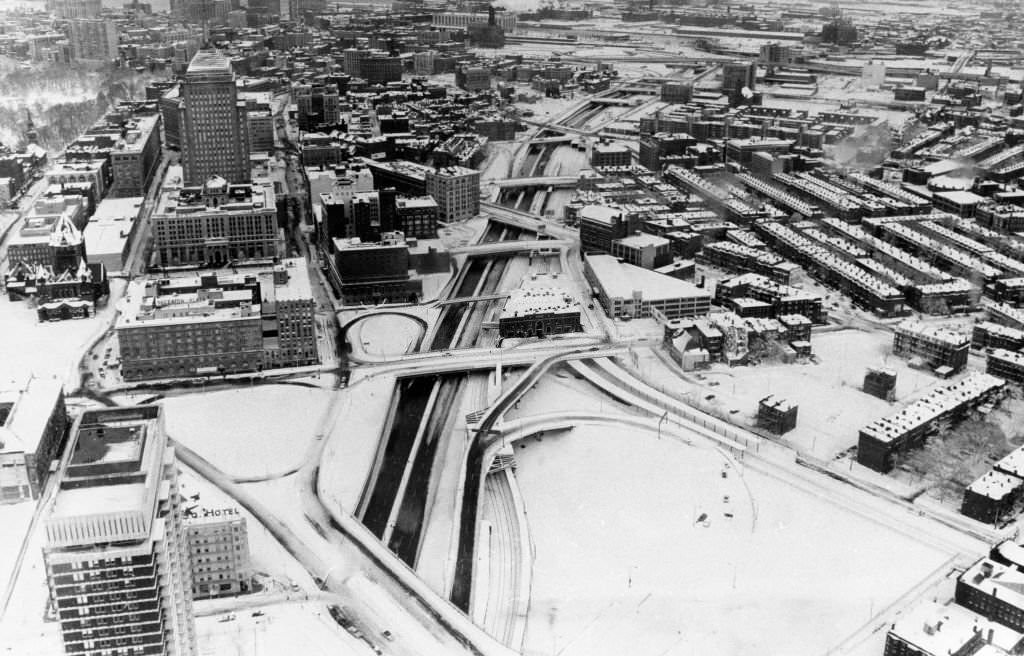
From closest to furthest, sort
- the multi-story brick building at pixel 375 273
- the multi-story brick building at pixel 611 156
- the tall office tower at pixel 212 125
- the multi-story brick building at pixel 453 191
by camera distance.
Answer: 1. the multi-story brick building at pixel 375 273
2. the tall office tower at pixel 212 125
3. the multi-story brick building at pixel 453 191
4. the multi-story brick building at pixel 611 156

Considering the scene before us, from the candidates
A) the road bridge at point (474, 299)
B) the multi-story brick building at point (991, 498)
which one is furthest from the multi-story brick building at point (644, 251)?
the multi-story brick building at point (991, 498)

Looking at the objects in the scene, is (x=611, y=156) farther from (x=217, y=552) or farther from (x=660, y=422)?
(x=217, y=552)

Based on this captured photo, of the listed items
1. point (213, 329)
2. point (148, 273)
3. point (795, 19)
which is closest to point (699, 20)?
point (795, 19)

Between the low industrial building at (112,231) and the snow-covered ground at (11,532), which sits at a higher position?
the low industrial building at (112,231)

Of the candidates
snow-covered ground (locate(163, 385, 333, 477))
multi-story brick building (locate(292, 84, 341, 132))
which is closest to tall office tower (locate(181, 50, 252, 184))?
multi-story brick building (locate(292, 84, 341, 132))

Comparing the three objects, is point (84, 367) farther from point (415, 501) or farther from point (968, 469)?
point (968, 469)

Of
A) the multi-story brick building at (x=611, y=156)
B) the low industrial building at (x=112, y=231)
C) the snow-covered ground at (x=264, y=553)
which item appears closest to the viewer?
the snow-covered ground at (x=264, y=553)

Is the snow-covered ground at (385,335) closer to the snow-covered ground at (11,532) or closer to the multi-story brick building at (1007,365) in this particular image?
the snow-covered ground at (11,532)
